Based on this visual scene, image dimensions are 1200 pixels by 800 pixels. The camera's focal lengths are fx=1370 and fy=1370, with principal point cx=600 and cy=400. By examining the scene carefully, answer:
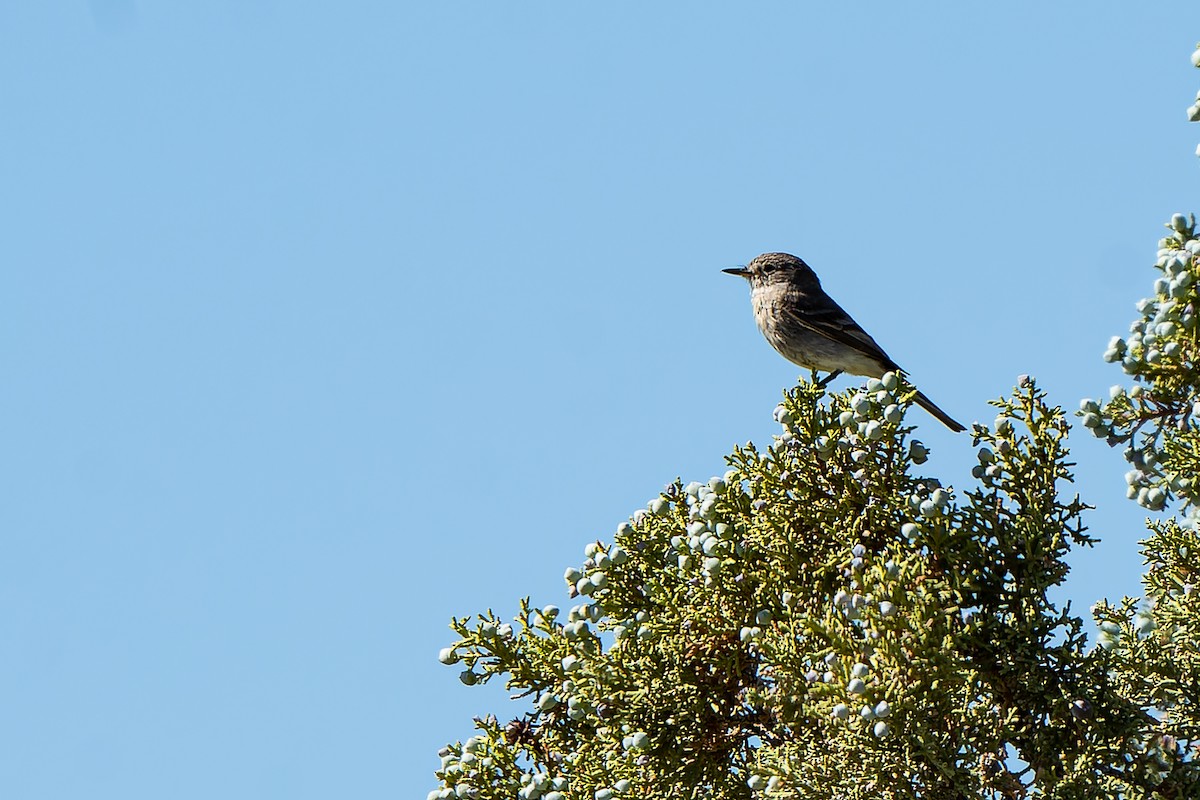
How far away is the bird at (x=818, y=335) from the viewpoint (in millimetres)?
12164

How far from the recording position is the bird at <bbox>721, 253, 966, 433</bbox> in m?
12.2

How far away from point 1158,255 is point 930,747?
259 cm

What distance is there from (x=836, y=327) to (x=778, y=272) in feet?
4.03

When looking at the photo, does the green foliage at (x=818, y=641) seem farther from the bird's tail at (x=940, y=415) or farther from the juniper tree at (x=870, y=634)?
the bird's tail at (x=940, y=415)

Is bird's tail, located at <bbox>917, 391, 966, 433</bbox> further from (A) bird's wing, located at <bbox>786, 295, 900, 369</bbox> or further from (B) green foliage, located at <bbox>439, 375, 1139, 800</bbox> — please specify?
(B) green foliage, located at <bbox>439, 375, 1139, 800</bbox>

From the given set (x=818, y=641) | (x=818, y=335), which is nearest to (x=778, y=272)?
(x=818, y=335)

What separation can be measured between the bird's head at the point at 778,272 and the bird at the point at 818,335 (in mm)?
265

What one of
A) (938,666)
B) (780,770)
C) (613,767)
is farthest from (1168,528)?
(613,767)

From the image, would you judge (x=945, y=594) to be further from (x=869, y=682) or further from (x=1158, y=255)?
(x=1158, y=255)

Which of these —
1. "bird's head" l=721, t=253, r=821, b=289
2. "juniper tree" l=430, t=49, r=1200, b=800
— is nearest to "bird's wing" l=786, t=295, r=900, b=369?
"bird's head" l=721, t=253, r=821, b=289

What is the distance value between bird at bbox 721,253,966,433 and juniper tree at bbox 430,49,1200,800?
17.9 ft

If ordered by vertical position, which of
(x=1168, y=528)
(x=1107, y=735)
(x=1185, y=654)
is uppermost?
(x=1168, y=528)

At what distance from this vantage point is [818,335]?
1228 centimetres

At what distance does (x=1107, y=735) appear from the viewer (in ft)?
19.3
